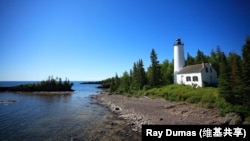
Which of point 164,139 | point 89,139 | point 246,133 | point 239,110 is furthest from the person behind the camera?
point 239,110

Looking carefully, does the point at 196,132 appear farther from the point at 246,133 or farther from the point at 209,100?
the point at 209,100

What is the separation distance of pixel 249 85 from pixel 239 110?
501 cm

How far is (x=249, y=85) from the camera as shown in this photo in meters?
21.7

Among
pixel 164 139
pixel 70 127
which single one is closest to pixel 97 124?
pixel 70 127

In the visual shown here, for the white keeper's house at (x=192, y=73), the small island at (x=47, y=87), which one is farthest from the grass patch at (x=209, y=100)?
the small island at (x=47, y=87)

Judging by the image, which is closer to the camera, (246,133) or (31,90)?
(246,133)

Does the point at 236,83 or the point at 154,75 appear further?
the point at 154,75

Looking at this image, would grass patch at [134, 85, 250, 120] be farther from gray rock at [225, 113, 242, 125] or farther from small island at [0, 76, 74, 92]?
small island at [0, 76, 74, 92]

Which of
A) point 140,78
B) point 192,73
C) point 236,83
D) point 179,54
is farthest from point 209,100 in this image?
point 140,78

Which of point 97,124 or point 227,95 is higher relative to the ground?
point 227,95

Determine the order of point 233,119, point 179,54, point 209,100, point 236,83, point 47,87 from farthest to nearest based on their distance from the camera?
point 47,87
point 179,54
point 209,100
point 236,83
point 233,119

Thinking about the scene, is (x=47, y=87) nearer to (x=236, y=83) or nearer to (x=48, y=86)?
(x=48, y=86)

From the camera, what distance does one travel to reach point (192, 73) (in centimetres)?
3972

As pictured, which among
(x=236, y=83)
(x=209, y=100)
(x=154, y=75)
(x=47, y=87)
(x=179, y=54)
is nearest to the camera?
(x=236, y=83)
